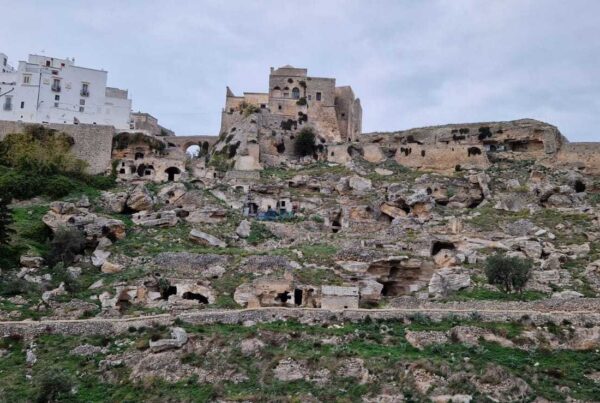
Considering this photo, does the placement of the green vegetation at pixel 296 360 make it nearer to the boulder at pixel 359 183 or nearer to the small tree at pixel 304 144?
the boulder at pixel 359 183

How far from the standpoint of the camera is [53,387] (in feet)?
84.9

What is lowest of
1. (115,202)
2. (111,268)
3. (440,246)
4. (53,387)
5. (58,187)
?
(53,387)

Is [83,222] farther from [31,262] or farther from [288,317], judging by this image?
[288,317]

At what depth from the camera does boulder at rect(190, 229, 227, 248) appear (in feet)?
141

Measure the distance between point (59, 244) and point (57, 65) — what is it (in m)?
30.8

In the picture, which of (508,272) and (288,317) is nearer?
(288,317)

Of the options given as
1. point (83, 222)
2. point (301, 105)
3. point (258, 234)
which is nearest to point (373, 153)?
point (301, 105)

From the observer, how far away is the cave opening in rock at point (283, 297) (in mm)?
35812

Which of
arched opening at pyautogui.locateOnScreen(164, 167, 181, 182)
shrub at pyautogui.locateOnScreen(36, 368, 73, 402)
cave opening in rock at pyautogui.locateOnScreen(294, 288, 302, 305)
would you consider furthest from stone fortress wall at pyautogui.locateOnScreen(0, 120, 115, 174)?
shrub at pyautogui.locateOnScreen(36, 368, 73, 402)

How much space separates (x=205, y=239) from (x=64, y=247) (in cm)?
784

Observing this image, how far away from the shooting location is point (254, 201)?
5112 centimetres

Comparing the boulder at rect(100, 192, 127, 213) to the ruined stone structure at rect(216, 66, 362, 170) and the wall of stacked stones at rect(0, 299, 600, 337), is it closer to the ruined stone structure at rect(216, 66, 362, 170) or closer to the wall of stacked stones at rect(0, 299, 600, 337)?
the ruined stone structure at rect(216, 66, 362, 170)

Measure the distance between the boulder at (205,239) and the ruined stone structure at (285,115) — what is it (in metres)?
16.7

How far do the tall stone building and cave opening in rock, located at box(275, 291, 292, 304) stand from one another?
1189 inches
